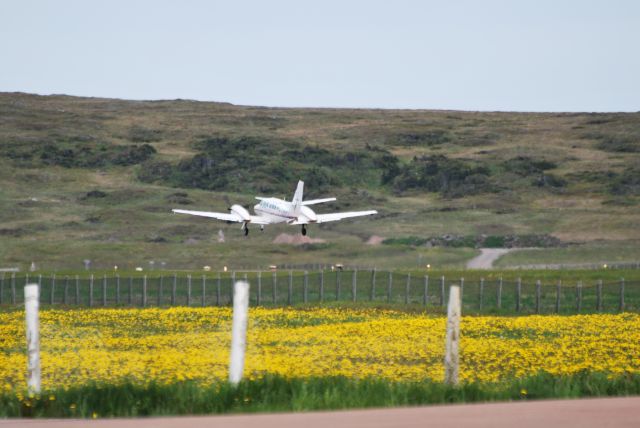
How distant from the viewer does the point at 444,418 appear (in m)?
14.3

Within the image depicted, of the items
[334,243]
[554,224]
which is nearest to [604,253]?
[334,243]

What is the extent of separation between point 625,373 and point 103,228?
14973cm

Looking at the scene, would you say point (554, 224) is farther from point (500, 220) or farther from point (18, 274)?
point (18, 274)

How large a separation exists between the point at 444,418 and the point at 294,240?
124 meters

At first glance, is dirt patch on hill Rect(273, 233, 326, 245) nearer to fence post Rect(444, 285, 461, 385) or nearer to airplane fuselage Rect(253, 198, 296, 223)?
airplane fuselage Rect(253, 198, 296, 223)

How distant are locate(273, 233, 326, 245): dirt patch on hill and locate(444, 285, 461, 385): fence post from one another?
116570mm

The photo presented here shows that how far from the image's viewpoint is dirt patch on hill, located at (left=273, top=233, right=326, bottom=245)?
13688 centimetres

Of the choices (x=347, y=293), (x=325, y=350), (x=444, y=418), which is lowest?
(x=347, y=293)

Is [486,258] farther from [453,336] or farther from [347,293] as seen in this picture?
[453,336]

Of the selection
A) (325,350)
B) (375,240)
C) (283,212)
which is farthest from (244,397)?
(375,240)

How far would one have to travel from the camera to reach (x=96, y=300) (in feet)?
232

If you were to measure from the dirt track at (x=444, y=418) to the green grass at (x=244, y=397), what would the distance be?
1.72m

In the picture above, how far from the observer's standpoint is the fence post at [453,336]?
63.5 feet

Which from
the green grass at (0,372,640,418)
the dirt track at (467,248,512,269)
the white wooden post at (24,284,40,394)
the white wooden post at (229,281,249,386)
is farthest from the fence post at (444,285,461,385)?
the dirt track at (467,248,512,269)
